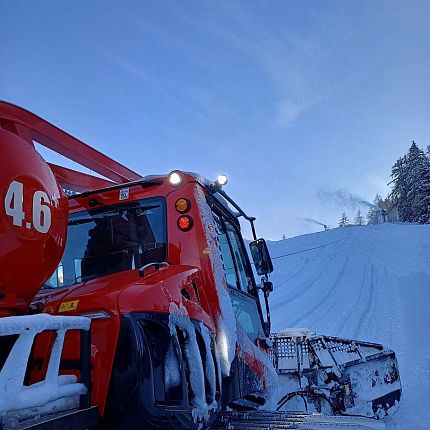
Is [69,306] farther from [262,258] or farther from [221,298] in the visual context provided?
[262,258]

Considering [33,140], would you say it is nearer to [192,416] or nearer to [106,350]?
[106,350]

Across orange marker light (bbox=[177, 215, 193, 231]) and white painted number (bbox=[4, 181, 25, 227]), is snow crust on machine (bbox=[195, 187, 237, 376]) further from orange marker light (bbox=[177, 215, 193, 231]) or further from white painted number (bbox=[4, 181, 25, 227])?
white painted number (bbox=[4, 181, 25, 227])

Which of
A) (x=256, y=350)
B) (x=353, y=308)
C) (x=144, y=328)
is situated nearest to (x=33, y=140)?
(x=144, y=328)

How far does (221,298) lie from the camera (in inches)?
122

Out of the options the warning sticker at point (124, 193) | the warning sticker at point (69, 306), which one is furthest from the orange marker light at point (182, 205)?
the warning sticker at point (69, 306)

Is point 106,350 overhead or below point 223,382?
overhead

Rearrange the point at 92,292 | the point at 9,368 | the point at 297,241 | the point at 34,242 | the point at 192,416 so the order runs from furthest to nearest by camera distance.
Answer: the point at 297,241 → the point at 92,292 → the point at 192,416 → the point at 34,242 → the point at 9,368

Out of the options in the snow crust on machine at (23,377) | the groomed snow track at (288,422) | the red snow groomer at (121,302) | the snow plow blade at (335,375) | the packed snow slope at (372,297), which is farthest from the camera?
the packed snow slope at (372,297)

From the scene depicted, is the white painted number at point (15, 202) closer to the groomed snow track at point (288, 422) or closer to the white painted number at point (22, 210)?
the white painted number at point (22, 210)

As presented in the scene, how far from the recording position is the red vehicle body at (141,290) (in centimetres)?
207

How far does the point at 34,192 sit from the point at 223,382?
1.56 metres

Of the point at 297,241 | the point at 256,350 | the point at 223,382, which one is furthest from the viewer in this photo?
the point at 297,241

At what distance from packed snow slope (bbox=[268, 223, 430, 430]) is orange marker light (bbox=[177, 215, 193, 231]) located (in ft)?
11.4

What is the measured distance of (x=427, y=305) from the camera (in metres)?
12.1
